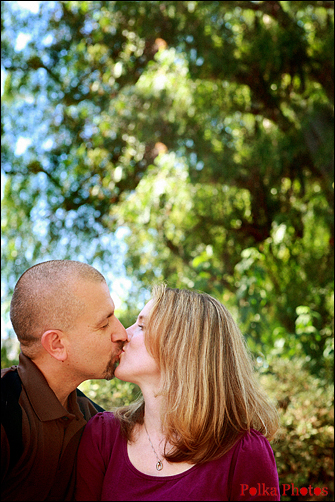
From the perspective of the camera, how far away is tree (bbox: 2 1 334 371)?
3689mm

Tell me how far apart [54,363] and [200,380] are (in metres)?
0.41

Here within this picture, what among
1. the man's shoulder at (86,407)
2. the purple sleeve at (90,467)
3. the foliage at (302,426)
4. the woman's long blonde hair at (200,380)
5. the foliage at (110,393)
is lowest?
the foliage at (302,426)

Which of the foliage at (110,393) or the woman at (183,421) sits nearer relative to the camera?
the woman at (183,421)

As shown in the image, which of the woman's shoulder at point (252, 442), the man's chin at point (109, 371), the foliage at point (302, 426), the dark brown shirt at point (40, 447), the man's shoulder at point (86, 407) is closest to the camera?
the dark brown shirt at point (40, 447)

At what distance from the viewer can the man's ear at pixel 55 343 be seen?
50.6 inches

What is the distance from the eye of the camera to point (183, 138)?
12.5ft

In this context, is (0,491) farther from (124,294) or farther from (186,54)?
(186,54)

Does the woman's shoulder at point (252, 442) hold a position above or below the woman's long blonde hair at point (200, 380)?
below

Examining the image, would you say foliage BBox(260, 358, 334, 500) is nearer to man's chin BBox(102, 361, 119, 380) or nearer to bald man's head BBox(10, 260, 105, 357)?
Answer: man's chin BBox(102, 361, 119, 380)

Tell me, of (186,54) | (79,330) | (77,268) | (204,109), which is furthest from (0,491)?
(186,54)

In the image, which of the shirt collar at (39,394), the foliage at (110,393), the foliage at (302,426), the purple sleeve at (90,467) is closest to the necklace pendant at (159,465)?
the purple sleeve at (90,467)

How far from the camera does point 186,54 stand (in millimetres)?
3830

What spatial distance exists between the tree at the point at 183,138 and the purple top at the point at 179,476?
216 cm

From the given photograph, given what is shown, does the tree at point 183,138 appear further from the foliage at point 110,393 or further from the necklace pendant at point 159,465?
the necklace pendant at point 159,465
